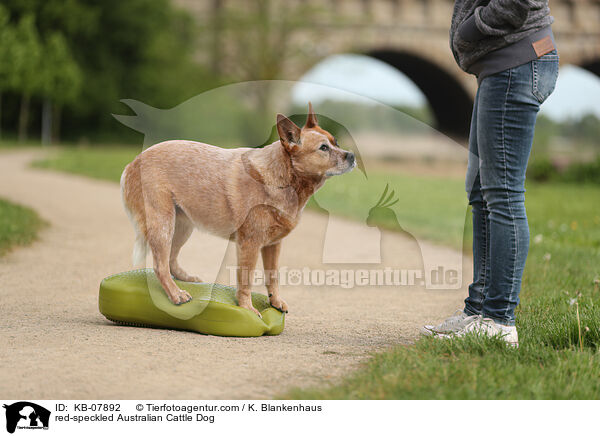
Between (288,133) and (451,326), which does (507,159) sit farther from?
(288,133)

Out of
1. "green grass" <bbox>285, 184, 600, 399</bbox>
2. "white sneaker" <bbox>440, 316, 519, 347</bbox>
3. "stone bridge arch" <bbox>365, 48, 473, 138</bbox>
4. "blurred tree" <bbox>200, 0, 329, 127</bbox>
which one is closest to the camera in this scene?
"green grass" <bbox>285, 184, 600, 399</bbox>

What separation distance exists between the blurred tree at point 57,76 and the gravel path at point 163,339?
25.3 m

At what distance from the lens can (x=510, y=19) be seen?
3258mm

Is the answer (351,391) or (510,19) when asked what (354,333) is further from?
(510,19)

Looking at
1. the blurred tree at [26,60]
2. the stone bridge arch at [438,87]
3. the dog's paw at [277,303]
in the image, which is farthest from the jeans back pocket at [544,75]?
the stone bridge arch at [438,87]

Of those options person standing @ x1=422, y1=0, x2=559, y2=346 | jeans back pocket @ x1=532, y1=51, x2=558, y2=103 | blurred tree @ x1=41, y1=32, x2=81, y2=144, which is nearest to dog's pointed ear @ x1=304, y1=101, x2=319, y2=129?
person standing @ x1=422, y1=0, x2=559, y2=346

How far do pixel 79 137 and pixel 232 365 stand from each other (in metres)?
35.1

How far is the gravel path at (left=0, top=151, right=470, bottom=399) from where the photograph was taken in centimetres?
290

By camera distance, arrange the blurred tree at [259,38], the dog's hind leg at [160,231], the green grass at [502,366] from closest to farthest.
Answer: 1. the green grass at [502,366]
2. the dog's hind leg at [160,231]
3. the blurred tree at [259,38]

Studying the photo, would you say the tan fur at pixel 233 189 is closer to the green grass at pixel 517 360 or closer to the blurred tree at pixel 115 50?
the green grass at pixel 517 360

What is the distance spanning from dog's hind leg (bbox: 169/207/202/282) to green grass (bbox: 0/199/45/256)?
3.17 m

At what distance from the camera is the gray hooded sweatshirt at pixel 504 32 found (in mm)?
3252
